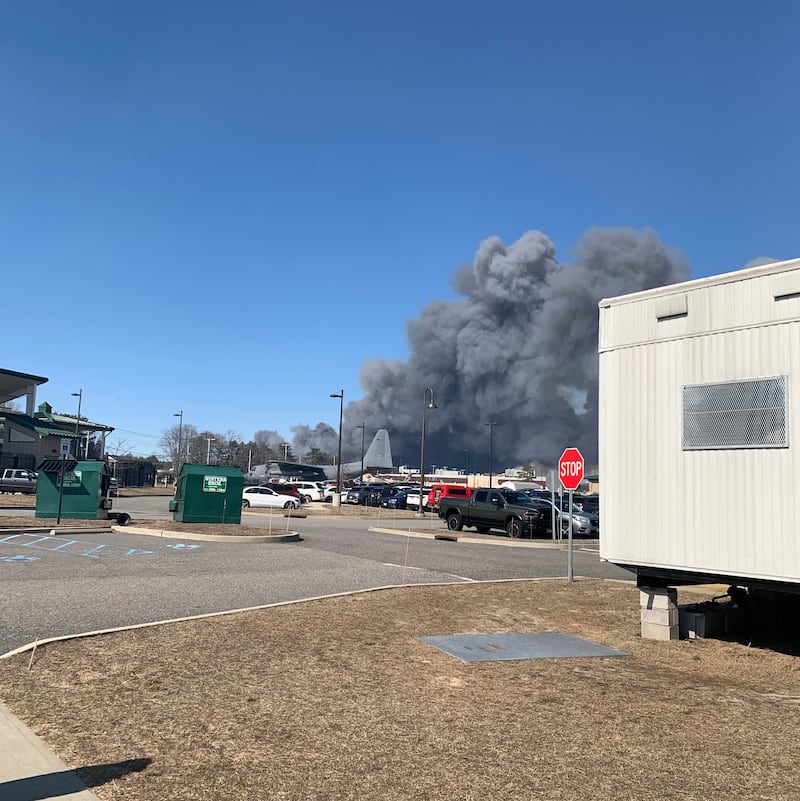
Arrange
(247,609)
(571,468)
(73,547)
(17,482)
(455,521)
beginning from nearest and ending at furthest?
(247,609) → (571,468) → (73,547) → (455,521) → (17,482)

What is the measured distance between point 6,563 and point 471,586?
348 inches

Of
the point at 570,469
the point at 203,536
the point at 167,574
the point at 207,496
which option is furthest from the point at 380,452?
the point at 167,574

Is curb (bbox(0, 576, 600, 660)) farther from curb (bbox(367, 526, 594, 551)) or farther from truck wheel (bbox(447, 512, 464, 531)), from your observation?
truck wheel (bbox(447, 512, 464, 531))

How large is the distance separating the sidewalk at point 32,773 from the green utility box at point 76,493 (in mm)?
20937

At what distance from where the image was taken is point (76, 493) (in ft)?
82.3

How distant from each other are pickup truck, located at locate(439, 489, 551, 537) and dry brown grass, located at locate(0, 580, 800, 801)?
755 inches

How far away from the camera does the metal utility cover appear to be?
810cm

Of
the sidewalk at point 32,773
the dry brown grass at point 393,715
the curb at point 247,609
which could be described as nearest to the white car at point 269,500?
the curb at point 247,609

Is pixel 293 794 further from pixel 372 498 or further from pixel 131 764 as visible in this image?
pixel 372 498

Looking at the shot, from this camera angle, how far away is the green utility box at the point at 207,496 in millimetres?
24500

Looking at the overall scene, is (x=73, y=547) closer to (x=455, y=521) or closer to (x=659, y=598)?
(x=659, y=598)

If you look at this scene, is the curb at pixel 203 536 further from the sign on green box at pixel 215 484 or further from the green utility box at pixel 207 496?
the sign on green box at pixel 215 484

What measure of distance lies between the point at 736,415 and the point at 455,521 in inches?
917

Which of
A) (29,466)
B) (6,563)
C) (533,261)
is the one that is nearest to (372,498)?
(29,466)
